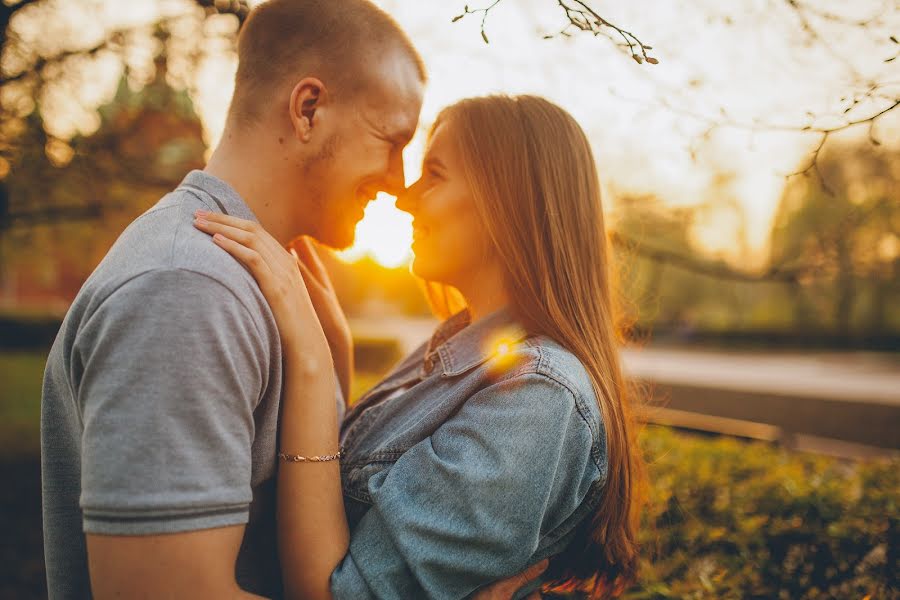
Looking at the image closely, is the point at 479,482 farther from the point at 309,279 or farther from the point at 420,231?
the point at 309,279

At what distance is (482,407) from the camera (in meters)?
1.79

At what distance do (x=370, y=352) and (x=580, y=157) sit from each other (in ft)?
55.2

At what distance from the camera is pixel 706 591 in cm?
263

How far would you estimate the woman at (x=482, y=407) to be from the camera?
5.49 feet

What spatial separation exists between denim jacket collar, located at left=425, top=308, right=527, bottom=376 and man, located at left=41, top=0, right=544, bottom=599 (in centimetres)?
56

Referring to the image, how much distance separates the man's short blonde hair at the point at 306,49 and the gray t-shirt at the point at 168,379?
1.77ft

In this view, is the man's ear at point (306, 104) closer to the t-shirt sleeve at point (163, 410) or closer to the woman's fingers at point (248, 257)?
the woman's fingers at point (248, 257)

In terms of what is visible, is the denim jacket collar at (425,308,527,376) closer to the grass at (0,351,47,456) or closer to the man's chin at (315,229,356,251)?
the man's chin at (315,229,356,251)

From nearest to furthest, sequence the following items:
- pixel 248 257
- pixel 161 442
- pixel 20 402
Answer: pixel 161 442, pixel 248 257, pixel 20 402

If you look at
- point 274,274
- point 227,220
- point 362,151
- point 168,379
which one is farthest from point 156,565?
point 362,151

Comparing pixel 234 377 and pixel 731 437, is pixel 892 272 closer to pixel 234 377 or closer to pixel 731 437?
pixel 731 437

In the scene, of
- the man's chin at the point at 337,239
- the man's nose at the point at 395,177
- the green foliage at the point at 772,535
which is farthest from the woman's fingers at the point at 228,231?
the green foliage at the point at 772,535

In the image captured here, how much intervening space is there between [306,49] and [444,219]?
0.72 metres

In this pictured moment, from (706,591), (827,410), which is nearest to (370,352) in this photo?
(827,410)
